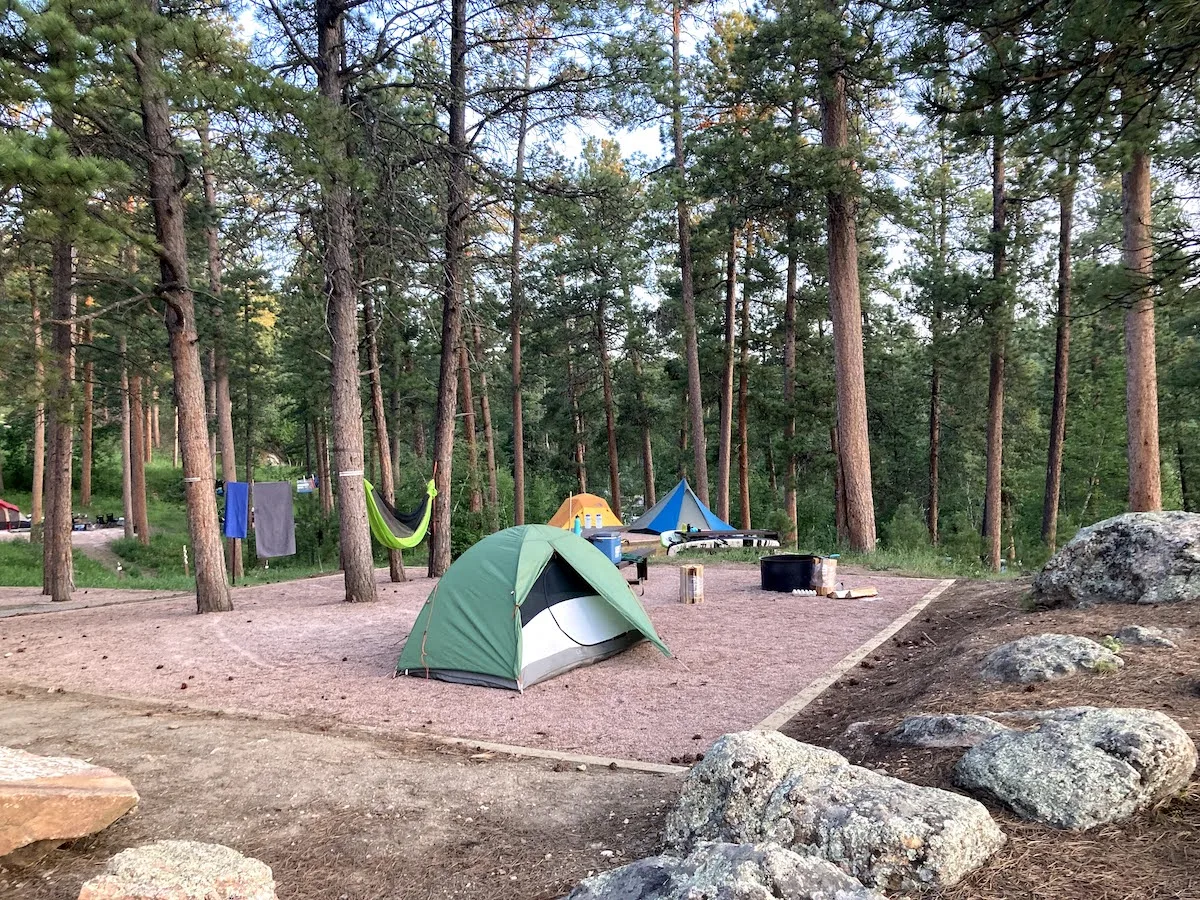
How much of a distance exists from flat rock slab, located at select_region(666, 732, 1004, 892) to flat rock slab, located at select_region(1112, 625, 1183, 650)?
9.17 feet

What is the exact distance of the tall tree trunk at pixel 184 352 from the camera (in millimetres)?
9219

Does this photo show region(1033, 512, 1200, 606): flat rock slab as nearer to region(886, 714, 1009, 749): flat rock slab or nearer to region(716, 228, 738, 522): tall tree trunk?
region(886, 714, 1009, 749): flat rock slab

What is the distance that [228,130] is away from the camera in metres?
8.36

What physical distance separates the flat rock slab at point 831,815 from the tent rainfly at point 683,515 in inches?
599

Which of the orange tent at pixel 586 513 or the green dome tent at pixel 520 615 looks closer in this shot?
the green dome tent at pixel 520 615

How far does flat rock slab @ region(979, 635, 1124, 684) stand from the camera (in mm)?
4340

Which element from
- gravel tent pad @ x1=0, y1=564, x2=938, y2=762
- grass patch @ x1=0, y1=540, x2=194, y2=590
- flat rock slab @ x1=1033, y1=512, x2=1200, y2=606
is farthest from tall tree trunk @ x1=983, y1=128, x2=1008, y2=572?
grass patch @ x1=0, y1=540, x2=194, y2=590

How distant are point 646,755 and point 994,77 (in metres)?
5.11

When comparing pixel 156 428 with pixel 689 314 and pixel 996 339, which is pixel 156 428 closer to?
pixel 689 314

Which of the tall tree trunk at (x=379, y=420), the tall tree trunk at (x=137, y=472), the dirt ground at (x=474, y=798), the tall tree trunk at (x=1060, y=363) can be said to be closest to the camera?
the dirt ground at (x=474, y=798)

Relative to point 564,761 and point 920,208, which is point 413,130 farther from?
point 564,761

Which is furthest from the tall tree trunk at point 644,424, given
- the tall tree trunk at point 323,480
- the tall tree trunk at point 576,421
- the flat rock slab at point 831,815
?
the flat rock slab at point 831,815

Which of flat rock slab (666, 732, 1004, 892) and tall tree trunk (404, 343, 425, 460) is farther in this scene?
tall tree trunk (404, 343, 425, 460)

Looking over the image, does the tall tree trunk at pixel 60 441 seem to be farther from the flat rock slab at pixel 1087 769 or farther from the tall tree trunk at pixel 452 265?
the flat rock slab at pixel 1087 769
